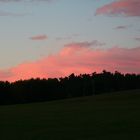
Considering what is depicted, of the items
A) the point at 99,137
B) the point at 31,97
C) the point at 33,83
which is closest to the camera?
the point at 99,137

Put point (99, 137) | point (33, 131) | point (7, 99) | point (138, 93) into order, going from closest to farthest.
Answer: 1. point (99, 137)
2. point (33, 131)
3. point (138, 93)
4. point (7, 99)

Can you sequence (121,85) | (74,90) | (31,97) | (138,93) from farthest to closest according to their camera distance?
(121,85) < (74,90) < (31,97) < (138,93)

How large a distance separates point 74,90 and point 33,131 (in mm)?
137579

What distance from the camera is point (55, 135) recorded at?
29.3 m

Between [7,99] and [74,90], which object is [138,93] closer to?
[7,99]

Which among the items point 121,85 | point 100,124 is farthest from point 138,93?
point 121,85

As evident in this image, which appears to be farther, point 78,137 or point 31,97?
point 31,97

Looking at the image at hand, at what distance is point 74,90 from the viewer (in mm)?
169625

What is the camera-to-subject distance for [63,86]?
16962 centimetres

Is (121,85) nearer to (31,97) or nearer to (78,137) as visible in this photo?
(31,97)

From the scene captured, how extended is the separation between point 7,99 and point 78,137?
107998 millimetres

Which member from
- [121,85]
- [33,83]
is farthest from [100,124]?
[121,85]

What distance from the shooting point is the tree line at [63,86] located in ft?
463

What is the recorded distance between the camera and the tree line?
14112 centimetres
